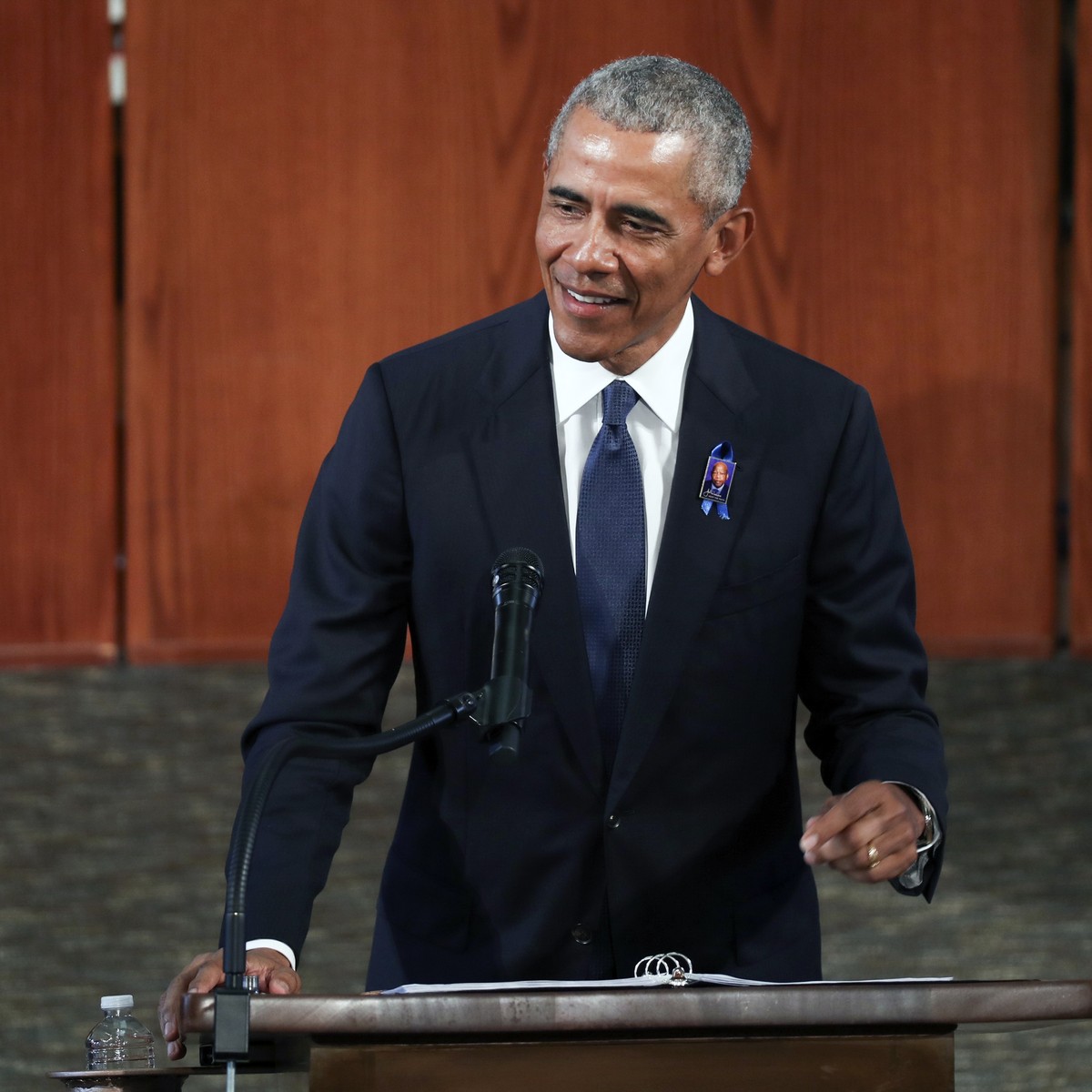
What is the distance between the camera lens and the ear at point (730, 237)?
5.32 feet

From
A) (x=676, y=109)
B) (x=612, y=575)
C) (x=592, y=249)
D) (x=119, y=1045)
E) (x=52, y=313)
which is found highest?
(x=52, y=313)

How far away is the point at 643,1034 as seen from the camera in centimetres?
100

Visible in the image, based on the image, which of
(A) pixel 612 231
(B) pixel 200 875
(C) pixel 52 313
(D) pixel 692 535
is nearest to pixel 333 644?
(D) pixel 692 535

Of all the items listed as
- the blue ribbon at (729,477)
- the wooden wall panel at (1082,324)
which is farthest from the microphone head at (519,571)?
the wooden wall panel at (1082,324)

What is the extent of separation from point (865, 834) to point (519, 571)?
35 cm

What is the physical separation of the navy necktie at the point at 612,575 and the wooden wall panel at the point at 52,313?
1.08m

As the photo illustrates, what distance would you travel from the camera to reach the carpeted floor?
7.57 feet

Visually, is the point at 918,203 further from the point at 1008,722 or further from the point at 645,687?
the point at 645,687

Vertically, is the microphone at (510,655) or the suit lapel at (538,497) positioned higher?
the suit lapel at (538,497)

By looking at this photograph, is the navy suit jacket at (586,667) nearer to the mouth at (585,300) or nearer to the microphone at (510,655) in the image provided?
Result: the mouth at (585,300)

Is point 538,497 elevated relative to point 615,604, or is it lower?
elevated

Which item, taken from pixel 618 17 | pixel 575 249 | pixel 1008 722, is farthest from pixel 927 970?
pixel 618 17

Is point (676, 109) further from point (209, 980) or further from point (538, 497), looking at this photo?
point (209, 980)

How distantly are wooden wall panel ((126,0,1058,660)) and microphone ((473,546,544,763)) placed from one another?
51.6 inches
